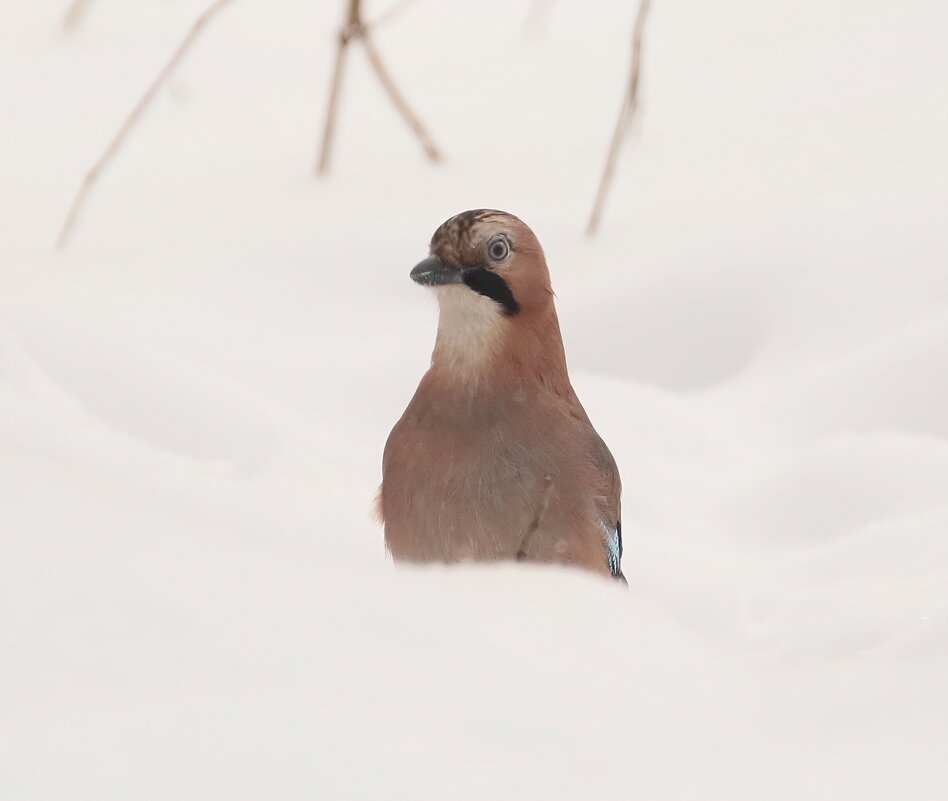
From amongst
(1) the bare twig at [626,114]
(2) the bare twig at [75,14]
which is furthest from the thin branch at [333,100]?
(2) the bare twig at [75,14]

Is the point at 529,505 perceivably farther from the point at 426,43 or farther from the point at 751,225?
the point at 426,43

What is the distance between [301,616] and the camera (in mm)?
1743

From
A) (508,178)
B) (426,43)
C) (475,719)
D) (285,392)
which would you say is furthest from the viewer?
(426,43)

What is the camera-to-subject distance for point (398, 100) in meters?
5.62

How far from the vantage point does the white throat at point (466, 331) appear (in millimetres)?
3209

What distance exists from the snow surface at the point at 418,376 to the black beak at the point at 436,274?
22.3 inches

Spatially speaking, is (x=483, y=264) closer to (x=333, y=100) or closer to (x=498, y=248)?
(x=498, y=248)

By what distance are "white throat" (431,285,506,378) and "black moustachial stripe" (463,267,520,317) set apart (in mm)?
12

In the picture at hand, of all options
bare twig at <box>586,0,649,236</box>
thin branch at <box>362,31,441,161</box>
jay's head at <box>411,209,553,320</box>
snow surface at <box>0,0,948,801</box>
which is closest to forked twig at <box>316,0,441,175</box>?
thin branch at <box>362,31,441,161</box>

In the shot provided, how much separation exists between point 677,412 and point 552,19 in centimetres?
322

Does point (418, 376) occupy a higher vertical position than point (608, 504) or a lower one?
higher

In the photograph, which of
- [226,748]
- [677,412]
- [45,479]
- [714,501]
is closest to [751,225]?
[677,412]

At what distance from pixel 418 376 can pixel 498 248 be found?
1.35m

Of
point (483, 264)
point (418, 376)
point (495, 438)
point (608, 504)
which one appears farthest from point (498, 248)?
point (418, 376)
